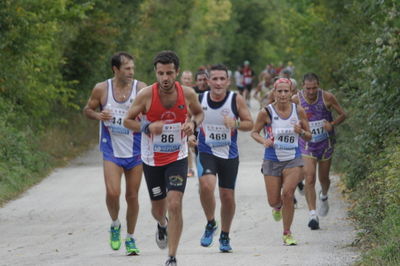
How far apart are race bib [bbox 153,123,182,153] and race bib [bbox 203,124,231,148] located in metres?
1.35

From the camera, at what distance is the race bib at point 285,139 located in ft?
38.9

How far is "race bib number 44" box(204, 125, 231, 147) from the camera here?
1102cm

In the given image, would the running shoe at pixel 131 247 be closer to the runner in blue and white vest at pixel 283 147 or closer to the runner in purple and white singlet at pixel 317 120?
the runner in blue and white vest at pixel 283 147

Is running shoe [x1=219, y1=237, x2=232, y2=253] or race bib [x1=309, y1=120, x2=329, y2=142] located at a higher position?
race bib [x1=309, y1=120, x2=329, y2=142]

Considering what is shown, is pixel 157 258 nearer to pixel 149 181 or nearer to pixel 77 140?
pixel 149 181

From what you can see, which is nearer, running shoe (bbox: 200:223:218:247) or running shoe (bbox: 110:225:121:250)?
running shoe (bbox: 110:225:121:250)

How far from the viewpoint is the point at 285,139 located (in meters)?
11.9

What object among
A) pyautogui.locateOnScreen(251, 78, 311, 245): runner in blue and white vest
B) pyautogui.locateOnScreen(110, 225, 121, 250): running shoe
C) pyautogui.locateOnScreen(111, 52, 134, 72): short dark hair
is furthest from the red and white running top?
pyautogui.locateOnScreen(251, 78, 311, 245): runner in blue and white vest

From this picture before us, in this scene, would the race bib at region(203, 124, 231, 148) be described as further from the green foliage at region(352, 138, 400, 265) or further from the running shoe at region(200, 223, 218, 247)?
the green foliage at region(352, 138, 400, 265)

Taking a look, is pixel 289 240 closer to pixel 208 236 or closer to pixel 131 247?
pixel 208 236

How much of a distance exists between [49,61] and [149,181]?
12804 millimetres

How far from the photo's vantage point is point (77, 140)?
28.8 meters

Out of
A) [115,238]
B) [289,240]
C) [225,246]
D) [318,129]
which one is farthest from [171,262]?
[318,129]

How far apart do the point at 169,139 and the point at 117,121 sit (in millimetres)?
1342
